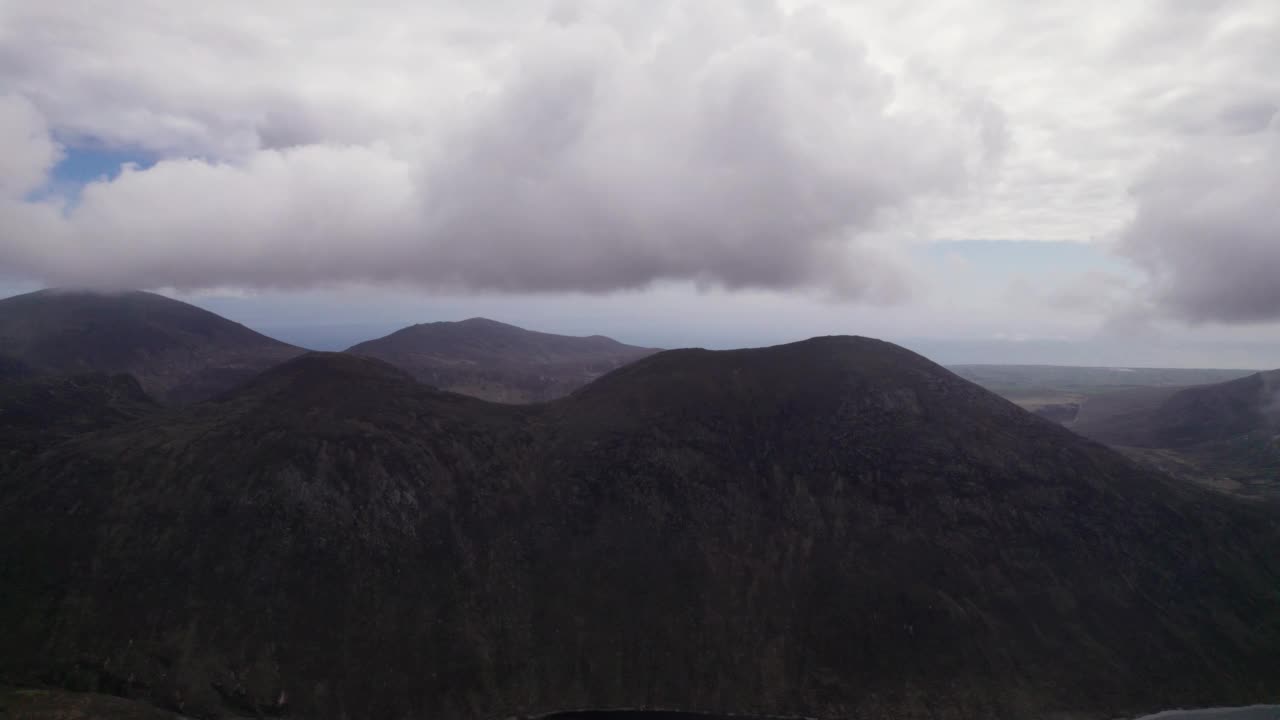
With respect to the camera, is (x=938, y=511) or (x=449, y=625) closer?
(x=449, y=625)

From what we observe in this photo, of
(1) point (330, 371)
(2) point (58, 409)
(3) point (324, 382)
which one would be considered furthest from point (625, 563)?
(2) point (58, 409)

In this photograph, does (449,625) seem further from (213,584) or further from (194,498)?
(194,498)

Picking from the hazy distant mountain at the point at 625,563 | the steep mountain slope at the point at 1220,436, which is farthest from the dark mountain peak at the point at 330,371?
the steep mountain slope at the point at 1220,436

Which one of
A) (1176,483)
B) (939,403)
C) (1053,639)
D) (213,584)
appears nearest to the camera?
(213,584)

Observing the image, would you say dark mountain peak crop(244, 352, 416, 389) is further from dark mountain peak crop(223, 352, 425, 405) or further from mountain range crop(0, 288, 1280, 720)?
mountain range crop(0, 288, 1280, 720)

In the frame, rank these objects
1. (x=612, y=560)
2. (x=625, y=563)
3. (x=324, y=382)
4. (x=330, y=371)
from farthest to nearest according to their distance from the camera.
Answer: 1. (x=330, y=371)
2. (x=324, y=382)
3. (x=612, y=560)
4. (x=625, y=563)

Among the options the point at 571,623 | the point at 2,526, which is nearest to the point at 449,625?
the point at 571,623

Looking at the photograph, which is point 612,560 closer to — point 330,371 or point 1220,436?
point 330,371

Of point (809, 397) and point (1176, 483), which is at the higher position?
point (809, 397)
